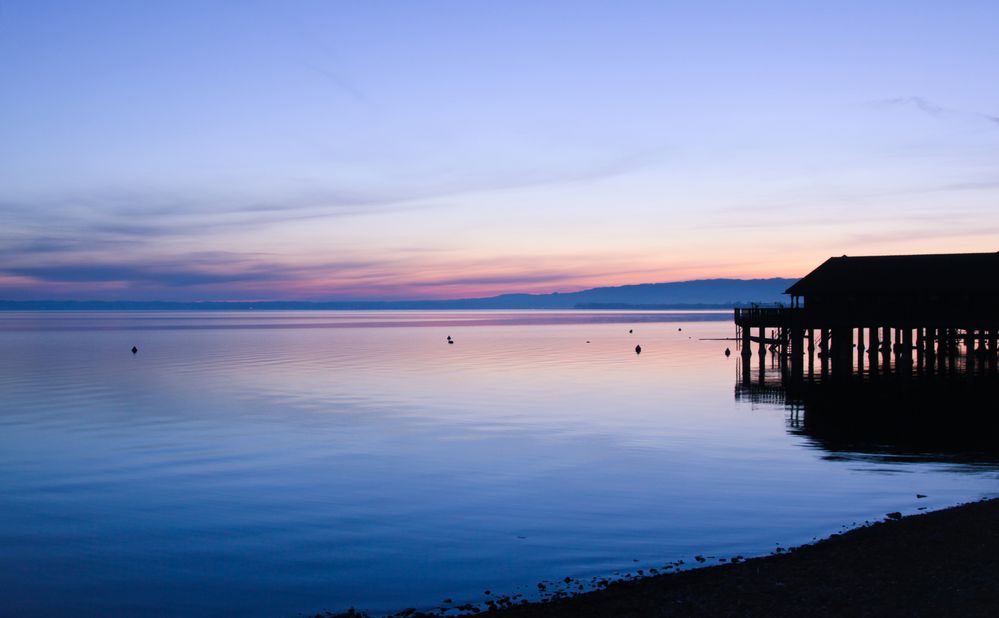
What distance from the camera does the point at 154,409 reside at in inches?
1502

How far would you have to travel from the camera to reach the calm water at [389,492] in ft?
48.9

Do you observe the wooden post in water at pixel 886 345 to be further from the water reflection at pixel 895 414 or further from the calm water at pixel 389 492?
the calm water at pixel 389 492

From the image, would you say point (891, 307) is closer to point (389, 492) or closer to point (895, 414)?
point (895, 414)

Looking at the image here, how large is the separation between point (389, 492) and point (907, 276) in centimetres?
4538

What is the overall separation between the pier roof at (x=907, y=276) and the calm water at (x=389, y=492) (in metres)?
19.2

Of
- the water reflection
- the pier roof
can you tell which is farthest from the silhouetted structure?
the water reflection

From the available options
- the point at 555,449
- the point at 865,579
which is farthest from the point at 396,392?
the point at 865,579

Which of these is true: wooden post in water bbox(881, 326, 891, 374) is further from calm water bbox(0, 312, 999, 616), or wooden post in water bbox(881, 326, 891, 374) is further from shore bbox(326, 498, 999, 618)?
shore bbox(326, 498, 999, 618)

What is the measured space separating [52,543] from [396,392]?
93.2ft

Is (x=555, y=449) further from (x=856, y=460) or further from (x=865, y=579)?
(x=865, y=579)

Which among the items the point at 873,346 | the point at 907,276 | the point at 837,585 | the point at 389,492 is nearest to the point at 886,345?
the point at 873,346

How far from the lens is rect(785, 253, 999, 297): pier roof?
53.9 meters

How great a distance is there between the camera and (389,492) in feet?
→ 71.0

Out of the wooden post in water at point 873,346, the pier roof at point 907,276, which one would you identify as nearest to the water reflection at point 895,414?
the pier roof at point 907,276
